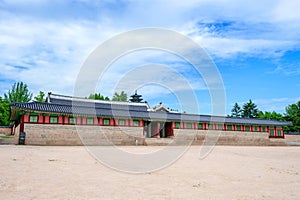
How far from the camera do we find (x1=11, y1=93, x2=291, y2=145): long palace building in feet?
77.4

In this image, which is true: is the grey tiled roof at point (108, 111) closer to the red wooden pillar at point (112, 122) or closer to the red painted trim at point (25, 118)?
the red wooden pillar at point (112, 122)

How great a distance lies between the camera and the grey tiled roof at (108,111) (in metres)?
24.7

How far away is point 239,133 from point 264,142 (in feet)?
15.7

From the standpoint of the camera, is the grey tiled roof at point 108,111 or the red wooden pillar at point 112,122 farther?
the red wooden pillar at point 112,122

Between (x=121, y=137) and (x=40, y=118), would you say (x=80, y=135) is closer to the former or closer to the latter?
(x=40, y=118)

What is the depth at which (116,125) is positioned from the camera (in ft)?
92.6

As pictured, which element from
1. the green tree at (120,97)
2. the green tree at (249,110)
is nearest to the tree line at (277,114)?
the green tree at (249,110)

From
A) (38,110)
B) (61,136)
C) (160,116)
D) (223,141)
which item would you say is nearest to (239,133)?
(223,141)

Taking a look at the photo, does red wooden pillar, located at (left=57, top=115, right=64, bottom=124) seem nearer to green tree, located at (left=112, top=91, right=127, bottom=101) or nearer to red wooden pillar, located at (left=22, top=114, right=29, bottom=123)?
red wooden pillar, located at (left=22, top=114, right=29, bottom=123)

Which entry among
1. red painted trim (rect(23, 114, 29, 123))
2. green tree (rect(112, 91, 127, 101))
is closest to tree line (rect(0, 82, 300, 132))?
green tree (rect(112, 91, 127, 101))

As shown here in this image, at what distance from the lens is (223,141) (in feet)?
112

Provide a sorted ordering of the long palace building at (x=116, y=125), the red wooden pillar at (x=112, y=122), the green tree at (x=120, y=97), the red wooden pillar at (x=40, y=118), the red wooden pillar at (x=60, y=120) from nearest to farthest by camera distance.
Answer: the long palace building at (x=116, y=125), the red wooden pillar at (x=40, y=118), the red wooden pillar at (x=60, y=120), the red wooden pillar at (x=112, y=122), the green tree at (x=120, y=97)

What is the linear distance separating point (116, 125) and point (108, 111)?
253 cm

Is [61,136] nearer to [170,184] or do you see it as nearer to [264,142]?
[170,184]
